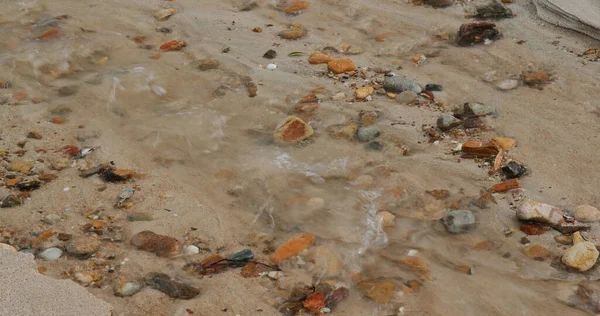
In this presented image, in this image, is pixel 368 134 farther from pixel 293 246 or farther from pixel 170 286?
pixel 170 286

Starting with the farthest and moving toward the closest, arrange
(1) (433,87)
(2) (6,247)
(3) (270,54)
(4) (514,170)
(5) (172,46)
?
(5) (172,46)
(3) (270,54)
(1) (433,87)
(4) (514,170)
(2) (6,247)

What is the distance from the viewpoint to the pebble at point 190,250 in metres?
3.11

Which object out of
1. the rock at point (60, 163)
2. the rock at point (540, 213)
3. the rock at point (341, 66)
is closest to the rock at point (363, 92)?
the rock at point (341, 66)

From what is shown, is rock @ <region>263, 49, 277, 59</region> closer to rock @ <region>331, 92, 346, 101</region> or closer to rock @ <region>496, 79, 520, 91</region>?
rock @ <region>331, 92, 346, 101</region>

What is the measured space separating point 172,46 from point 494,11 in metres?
2.63

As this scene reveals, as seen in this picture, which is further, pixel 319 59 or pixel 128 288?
pixel 319 59

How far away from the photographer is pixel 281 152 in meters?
3.91

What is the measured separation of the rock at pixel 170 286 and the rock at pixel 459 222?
1349 mm

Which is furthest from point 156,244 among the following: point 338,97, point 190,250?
point 338,97

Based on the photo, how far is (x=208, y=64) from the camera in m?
4.80

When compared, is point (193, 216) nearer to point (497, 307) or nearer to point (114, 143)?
point (114, 143)

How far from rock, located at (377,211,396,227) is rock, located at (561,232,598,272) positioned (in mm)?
860

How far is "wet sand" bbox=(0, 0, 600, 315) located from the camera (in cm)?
297

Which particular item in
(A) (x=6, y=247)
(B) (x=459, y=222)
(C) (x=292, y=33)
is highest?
(C) (x=292, y=33)
